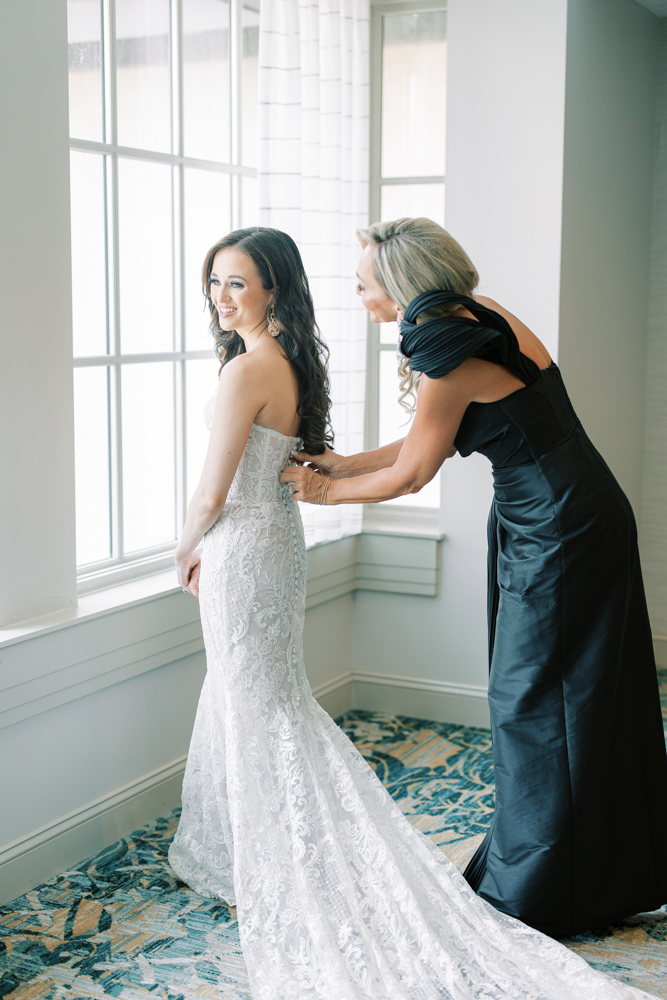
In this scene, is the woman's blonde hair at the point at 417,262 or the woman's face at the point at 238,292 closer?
the woman's blonde hair at the point at 417,262

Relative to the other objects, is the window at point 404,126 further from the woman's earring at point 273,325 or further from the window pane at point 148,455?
the woman's earring at point 273,325

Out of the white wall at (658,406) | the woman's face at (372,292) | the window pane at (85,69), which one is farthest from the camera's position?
the white wall at (658,406)

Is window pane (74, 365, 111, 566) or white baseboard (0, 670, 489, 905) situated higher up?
window pane (74, 365, 111, 566)

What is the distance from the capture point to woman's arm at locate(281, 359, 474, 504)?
2.39 m

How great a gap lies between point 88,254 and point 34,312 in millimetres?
488

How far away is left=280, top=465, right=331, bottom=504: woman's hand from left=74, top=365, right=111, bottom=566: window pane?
2.64 feet

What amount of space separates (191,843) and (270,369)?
1.33m

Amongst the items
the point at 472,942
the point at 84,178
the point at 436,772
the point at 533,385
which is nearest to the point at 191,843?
the point at 472,942

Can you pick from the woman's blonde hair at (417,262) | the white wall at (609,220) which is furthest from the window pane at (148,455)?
the white wall at (609,220)

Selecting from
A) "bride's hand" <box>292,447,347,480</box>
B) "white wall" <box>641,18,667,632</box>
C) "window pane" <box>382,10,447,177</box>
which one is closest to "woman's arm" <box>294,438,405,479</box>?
"bride's hand" <box>292,447,347,480</box>

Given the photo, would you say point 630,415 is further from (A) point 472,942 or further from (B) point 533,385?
(A) point 472,942

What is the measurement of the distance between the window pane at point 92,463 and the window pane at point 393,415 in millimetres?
1442

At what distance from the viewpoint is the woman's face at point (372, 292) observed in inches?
95.7

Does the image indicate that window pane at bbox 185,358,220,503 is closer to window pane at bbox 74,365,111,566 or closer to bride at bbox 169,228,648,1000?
window pane at bbox 74,365,111,566
